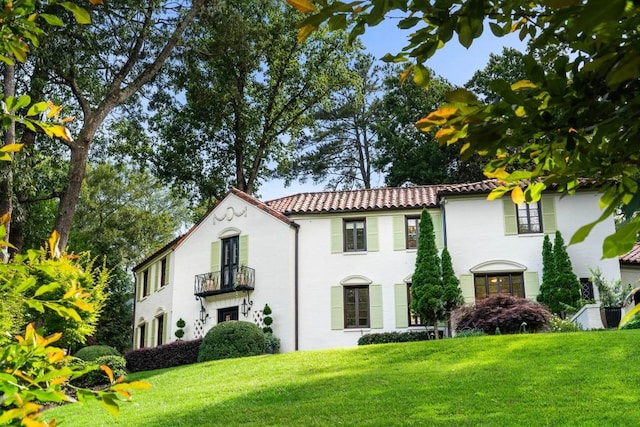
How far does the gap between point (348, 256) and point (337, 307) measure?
1.87m

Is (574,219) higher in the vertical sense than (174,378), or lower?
higher

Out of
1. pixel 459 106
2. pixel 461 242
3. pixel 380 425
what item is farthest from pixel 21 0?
pixel 461 242

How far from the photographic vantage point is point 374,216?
2391 centimetres

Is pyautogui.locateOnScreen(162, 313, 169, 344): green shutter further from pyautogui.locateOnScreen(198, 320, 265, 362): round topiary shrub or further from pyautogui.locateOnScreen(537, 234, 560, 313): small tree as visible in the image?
pyautogui.locateOnScreen(537, 234, 560, 313): small tree

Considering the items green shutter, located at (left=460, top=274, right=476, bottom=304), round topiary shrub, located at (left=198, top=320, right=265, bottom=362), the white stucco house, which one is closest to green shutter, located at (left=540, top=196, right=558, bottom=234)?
the white stucco house

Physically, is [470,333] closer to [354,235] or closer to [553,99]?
[354,235]

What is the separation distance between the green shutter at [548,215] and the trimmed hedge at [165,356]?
12100 millimetres

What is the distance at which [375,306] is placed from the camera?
23.0 metres

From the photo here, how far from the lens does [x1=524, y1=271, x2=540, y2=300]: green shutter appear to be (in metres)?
21.6

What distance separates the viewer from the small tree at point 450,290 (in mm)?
21166

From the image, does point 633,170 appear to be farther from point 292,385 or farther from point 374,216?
point 374,216

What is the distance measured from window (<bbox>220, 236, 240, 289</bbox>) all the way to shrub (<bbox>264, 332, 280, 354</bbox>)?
2794mm

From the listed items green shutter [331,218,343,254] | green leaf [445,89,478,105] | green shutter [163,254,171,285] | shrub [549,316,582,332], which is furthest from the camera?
green shutter [163,254,171,285]

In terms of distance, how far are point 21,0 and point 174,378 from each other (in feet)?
49.4
